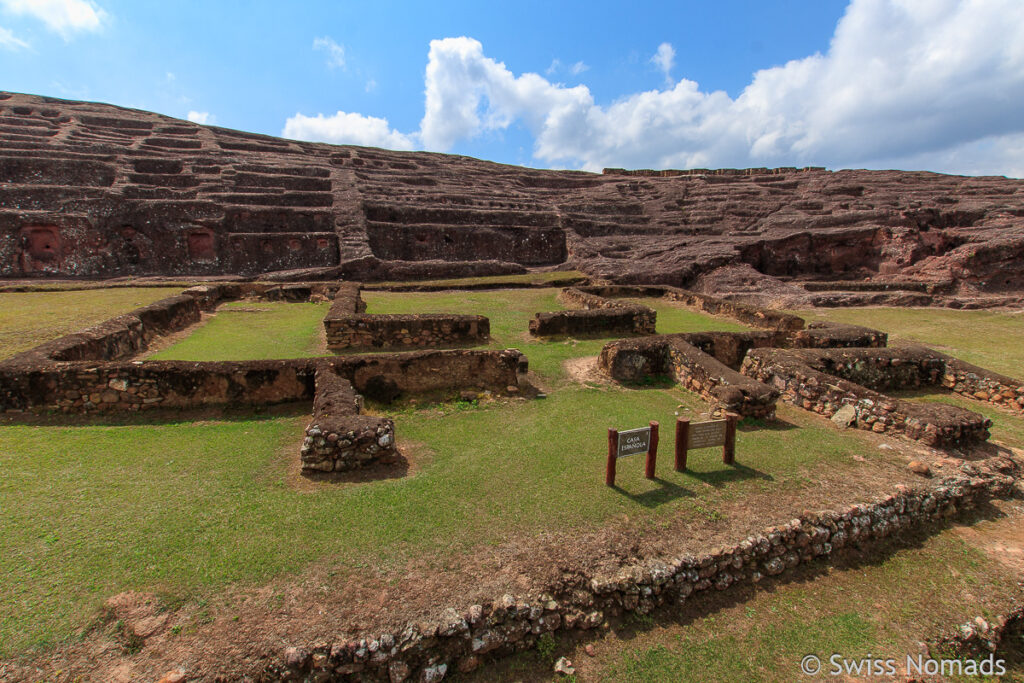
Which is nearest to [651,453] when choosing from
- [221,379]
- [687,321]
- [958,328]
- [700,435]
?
[700,435]

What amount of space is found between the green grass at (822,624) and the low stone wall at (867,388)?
2.03 metres

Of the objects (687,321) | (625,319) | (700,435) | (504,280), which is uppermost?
(504,280)

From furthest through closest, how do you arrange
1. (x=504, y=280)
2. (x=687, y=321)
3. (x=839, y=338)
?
(x=504, y=280) < (x=687, y=321) < (x=839, y=338)

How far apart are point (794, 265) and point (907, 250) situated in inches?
184

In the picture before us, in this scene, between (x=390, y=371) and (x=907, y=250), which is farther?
(x=907, y=250)

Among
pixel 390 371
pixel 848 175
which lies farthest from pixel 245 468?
pixel 848 175

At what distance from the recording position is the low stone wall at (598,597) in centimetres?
280

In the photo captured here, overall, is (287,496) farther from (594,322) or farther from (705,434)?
(594,322)

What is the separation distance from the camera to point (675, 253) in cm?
2350

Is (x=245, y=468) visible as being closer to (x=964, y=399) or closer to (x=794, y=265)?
(x=964, y=399)

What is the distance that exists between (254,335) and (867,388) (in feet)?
40.5

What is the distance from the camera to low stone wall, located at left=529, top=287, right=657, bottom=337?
11156 millimetres

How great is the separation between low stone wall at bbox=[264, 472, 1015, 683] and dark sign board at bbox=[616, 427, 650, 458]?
42.7 inches

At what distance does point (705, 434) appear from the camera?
490 cm
